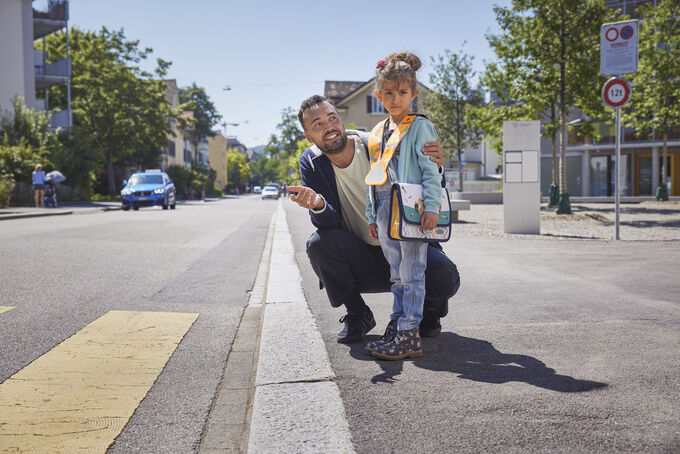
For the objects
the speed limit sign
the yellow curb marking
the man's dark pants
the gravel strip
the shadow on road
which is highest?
the speed limit sign

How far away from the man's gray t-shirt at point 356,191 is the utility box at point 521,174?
32.4 feet

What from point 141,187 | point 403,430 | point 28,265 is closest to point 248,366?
point 403,430

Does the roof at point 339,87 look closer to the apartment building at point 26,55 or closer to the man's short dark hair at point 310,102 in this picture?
the apartment building at point 26,55

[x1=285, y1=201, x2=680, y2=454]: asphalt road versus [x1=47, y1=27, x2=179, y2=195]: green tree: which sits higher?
[x1=47, y1=27, x2=179, y2=195]: green tree

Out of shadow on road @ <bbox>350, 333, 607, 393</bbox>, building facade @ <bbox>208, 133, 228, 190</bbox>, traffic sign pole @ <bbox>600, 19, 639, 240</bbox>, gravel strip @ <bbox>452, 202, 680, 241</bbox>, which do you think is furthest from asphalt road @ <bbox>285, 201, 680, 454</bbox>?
building facade @ <bbox>208, 133, 228, 190</bbox>

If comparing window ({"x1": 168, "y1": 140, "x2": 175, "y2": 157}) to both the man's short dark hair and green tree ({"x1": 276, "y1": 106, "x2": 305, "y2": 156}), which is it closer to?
green tree ({"x1": 276, "y1": 106, "x2": 305, "y2": 156})

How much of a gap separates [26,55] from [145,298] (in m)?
35.7

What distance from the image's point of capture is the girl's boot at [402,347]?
329cm

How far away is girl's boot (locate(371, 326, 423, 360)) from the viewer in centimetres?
329

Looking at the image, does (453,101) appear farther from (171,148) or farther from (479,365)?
(171,148)

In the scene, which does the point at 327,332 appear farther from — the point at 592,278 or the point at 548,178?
the point at 548,178

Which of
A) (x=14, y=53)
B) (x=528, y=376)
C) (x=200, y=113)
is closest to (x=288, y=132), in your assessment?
(x=200, y=113)

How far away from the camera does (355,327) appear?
3.75 metres

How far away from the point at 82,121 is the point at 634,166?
3839 cm
